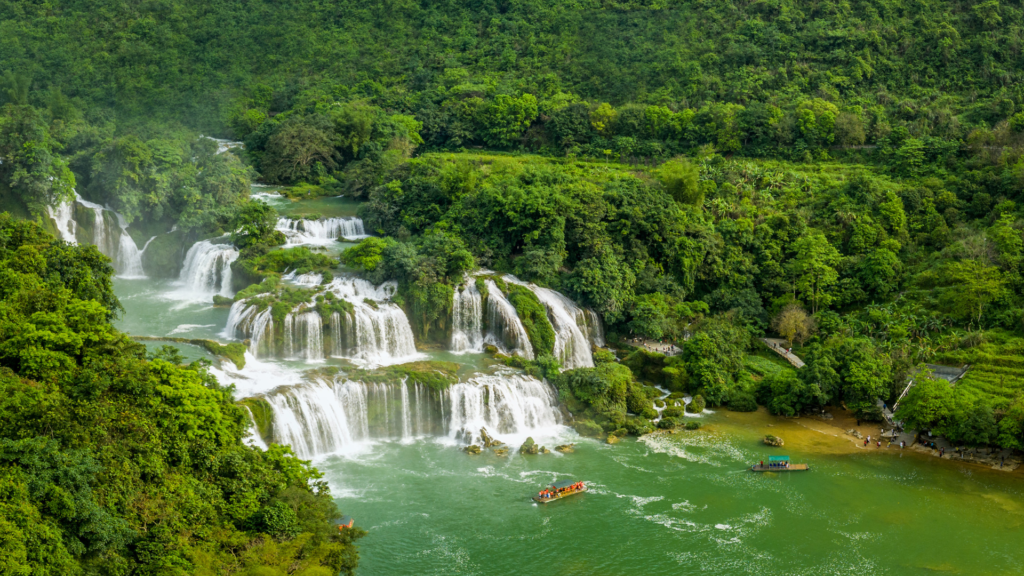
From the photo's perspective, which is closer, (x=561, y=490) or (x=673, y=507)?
(x=673, y=507)

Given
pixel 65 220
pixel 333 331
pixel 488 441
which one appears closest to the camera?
pixel 488 441

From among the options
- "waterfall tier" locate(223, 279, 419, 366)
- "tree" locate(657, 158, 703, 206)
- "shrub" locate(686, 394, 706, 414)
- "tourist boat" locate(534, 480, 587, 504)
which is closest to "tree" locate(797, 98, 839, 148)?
"tree" locate(657, 158, 703, 206)

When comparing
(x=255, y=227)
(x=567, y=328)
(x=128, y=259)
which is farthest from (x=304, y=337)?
(x=128, y=259)

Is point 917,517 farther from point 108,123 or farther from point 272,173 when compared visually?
point 108,123

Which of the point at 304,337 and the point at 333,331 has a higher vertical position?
the point at 333,331

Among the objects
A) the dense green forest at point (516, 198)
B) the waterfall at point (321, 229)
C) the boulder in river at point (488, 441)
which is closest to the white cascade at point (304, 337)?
the dense green forest at point (516, 198)

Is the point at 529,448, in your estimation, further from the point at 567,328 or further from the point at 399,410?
the point at 567,328

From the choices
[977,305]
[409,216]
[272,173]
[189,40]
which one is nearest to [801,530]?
[977,305]
